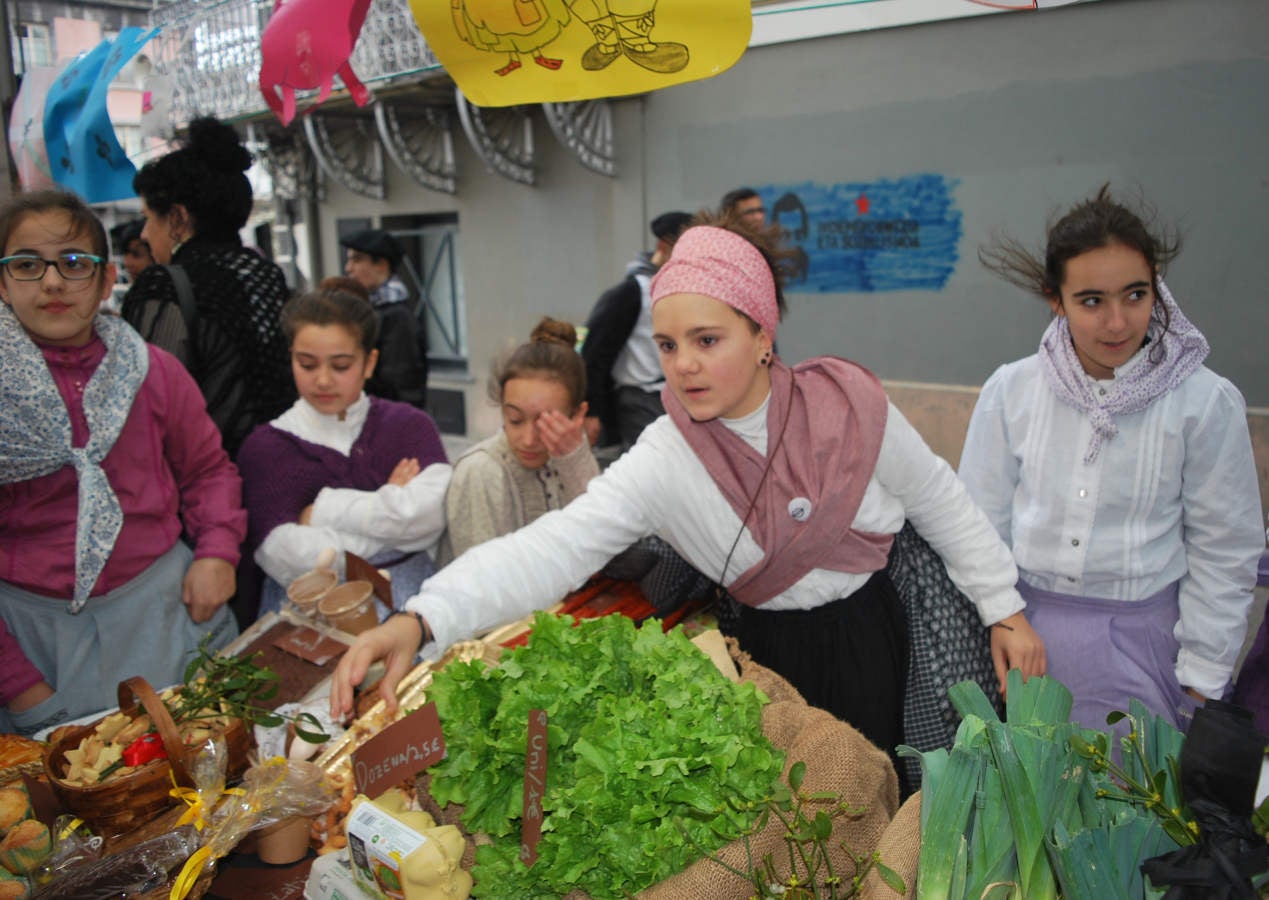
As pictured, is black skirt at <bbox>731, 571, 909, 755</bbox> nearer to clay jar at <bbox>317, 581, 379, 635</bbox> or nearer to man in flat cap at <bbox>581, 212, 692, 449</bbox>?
clay jar at <bbox>317, 581, 379, 635</bbox>

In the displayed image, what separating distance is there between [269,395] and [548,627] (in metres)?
2.05

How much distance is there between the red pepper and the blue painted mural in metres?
4.53

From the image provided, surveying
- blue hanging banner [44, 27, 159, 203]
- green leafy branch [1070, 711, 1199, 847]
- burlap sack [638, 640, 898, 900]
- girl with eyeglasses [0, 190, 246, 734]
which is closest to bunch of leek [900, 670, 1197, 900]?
green leafy branch [1070, 711, 1199, 847]

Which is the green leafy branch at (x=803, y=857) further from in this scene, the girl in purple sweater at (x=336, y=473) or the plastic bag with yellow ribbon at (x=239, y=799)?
the girl in purple sweater at (x=336, y=473)

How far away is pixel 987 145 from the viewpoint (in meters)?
5.30

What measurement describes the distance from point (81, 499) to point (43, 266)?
560 millimetres

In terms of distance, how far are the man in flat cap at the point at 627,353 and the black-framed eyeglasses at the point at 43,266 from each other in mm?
2476

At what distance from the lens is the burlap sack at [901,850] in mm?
1179

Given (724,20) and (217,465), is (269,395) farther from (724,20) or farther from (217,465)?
(724,20)

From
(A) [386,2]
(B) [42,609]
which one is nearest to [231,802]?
(B) [42,609]

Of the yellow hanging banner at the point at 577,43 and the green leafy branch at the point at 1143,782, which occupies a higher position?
the yellow hanging banner at the point at 577,43

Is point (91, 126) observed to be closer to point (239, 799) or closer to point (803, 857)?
point (239, 799)

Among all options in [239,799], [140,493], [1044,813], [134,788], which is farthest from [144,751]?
[1044,813]

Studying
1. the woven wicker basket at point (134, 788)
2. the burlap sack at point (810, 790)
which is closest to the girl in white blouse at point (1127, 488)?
the burlap sack at point (810, 790)
